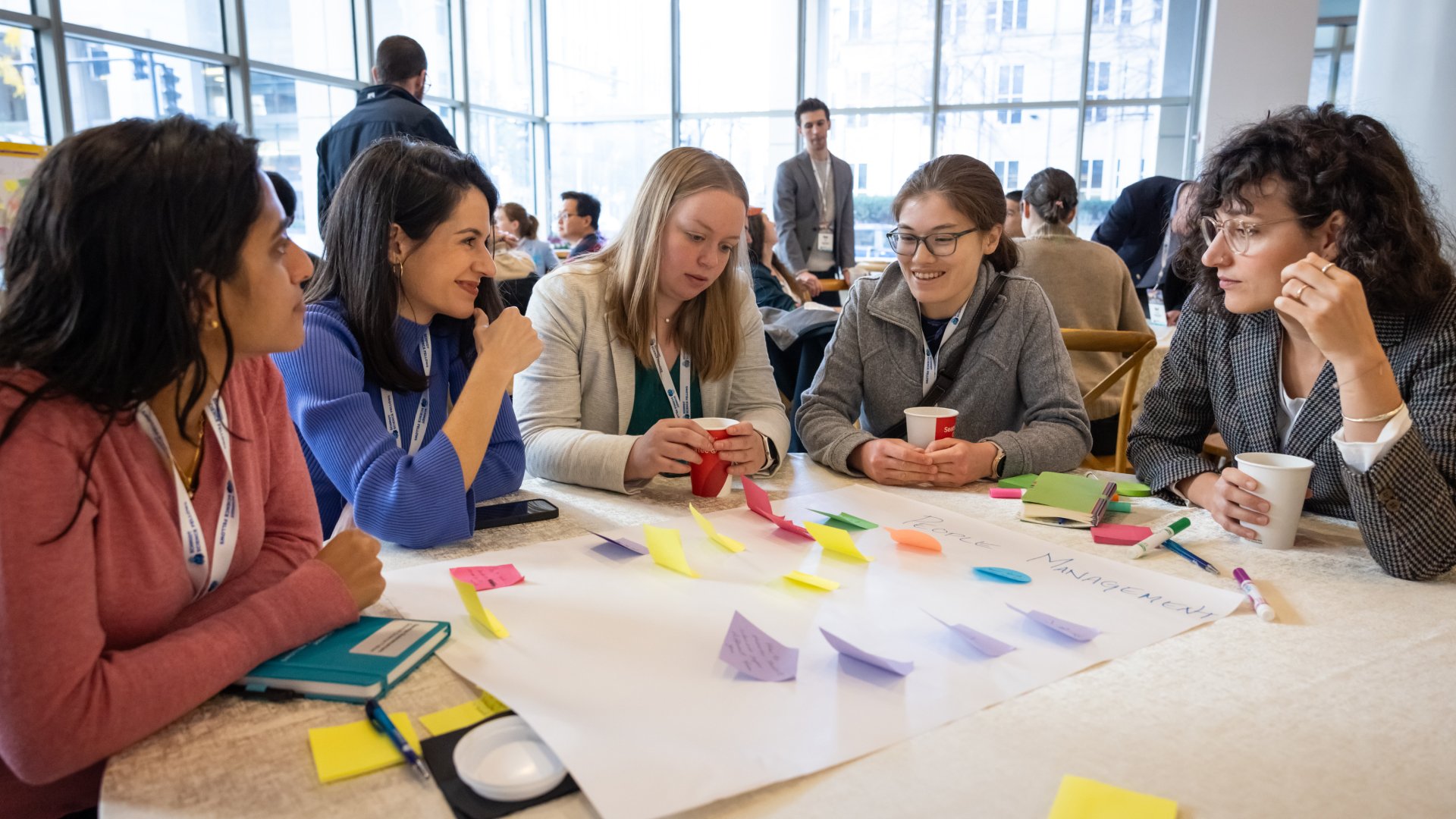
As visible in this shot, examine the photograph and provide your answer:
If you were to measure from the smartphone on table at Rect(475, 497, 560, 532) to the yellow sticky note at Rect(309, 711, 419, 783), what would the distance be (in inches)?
22.3

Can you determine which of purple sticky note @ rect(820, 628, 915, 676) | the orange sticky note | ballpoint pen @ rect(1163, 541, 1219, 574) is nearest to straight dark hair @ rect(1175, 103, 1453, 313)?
ballpoint pen @ rect(1163, 541, 1219, 574)

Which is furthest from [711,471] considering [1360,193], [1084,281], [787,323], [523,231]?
[523,231]

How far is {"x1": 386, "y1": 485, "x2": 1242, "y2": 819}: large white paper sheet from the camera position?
2.39 ft

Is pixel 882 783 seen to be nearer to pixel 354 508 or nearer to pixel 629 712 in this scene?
pixel 629 712

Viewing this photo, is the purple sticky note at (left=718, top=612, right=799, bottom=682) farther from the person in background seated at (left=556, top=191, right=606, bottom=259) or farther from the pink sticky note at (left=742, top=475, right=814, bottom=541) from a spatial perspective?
the person in background seated at (left=556, top=191, right=606, bottom=259)

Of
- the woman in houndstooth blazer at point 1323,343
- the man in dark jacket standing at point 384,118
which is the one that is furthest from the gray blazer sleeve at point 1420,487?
the man in dark jacket standing at point 384,118

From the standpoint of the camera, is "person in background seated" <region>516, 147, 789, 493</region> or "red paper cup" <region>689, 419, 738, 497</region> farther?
"person in background seated" <region>516, 147, 789, 493</region>

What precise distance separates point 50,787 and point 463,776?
1.55 ft

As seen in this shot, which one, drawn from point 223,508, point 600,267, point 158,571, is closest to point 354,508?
point 223,508

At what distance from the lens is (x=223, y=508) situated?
3.17 ft

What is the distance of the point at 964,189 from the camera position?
6.32 ft

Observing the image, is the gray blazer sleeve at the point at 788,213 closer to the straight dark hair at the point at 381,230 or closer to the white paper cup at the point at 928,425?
the white paper cup at the point at 928,425

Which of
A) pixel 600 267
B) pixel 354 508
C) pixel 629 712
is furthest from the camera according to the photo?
pixel 600 267

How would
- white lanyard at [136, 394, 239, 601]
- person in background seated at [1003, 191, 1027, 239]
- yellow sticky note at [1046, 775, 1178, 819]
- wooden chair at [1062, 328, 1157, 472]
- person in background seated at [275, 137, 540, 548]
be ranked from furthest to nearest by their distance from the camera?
1. person in background seated at [1003, 191, 1027, 239]
2. wooden chair at [1062, 328, 1157, 472]
3. person in background seated at [275, 137, 540, 548]
4. white lanyard at [136, 394, 239, 601]
5. yellow sticky note at [1046, 775, 1178, 819]
